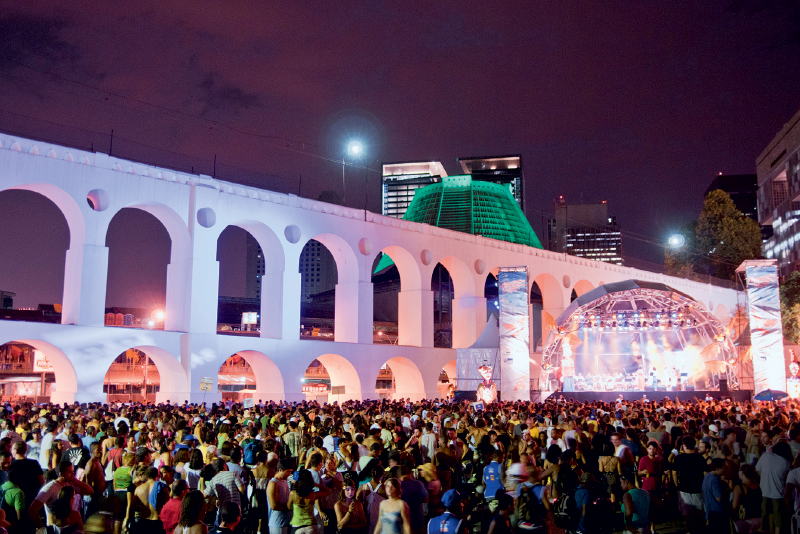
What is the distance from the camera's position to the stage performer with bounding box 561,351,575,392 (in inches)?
1318

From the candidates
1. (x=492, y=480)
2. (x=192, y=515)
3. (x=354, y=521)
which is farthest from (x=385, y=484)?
(x=492, y=480)

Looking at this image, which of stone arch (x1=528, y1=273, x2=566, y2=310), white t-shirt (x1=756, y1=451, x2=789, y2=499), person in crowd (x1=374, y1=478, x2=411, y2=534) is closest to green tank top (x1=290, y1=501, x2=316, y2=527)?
person in crowd (x1=374, y1=478, x2=411, y2=534)

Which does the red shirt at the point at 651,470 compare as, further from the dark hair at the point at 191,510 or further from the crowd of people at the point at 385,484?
the dark hair at the point at 191,510

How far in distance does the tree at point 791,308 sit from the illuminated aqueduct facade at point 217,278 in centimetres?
1527

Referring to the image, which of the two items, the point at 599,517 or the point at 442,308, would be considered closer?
the point at 599,517

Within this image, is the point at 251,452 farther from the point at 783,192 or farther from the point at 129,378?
the point at 783,192

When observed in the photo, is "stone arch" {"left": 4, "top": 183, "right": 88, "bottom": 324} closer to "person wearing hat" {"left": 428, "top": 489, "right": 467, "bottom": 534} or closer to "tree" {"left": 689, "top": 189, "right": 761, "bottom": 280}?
"person wearing hat" {"left": 428, "top": 489, "right": 467, "bottom": 534}

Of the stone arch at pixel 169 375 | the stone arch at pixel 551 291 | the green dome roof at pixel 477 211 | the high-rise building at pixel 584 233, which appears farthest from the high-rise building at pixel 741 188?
the stone arch at pixel 169 375

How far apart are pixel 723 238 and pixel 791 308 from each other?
1321cm

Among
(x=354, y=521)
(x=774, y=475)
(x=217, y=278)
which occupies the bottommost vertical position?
(x=354, y=521)

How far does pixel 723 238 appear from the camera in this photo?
53.9 metres

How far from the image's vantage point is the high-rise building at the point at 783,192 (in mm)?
54844

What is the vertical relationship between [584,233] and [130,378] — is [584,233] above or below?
above

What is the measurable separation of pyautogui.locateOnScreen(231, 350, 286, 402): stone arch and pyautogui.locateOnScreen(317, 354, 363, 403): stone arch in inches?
116
